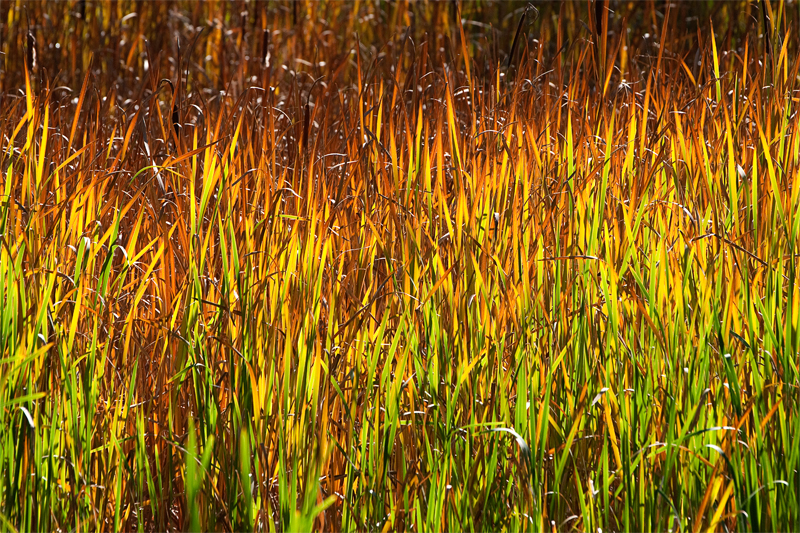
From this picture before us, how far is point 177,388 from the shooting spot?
133 cm

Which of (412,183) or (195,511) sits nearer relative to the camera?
(195,511)

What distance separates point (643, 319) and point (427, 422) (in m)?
0.41

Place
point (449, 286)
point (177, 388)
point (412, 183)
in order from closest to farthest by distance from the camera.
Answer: point (177, 388), point (449, 286), point (412, 183)

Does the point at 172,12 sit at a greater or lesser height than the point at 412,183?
greater

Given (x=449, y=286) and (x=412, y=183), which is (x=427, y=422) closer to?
(x=449, y=286)

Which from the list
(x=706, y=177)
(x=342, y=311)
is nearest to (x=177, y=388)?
(x=342, y=311)

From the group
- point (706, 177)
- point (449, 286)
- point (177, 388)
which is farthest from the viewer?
point (706, 177)

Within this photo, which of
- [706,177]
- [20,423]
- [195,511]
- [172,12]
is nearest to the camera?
[195,511]

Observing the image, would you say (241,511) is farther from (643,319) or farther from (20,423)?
(643,319)

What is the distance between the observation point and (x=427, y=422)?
1.38m

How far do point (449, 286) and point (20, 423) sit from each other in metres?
0.76

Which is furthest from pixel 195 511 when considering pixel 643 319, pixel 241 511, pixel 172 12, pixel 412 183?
pixel 172 12

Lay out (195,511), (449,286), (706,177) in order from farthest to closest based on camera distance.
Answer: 1. (706,177)
2. (449,286)
3. (195,511)

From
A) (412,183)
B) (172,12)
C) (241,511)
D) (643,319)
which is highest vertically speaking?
(172,12)
